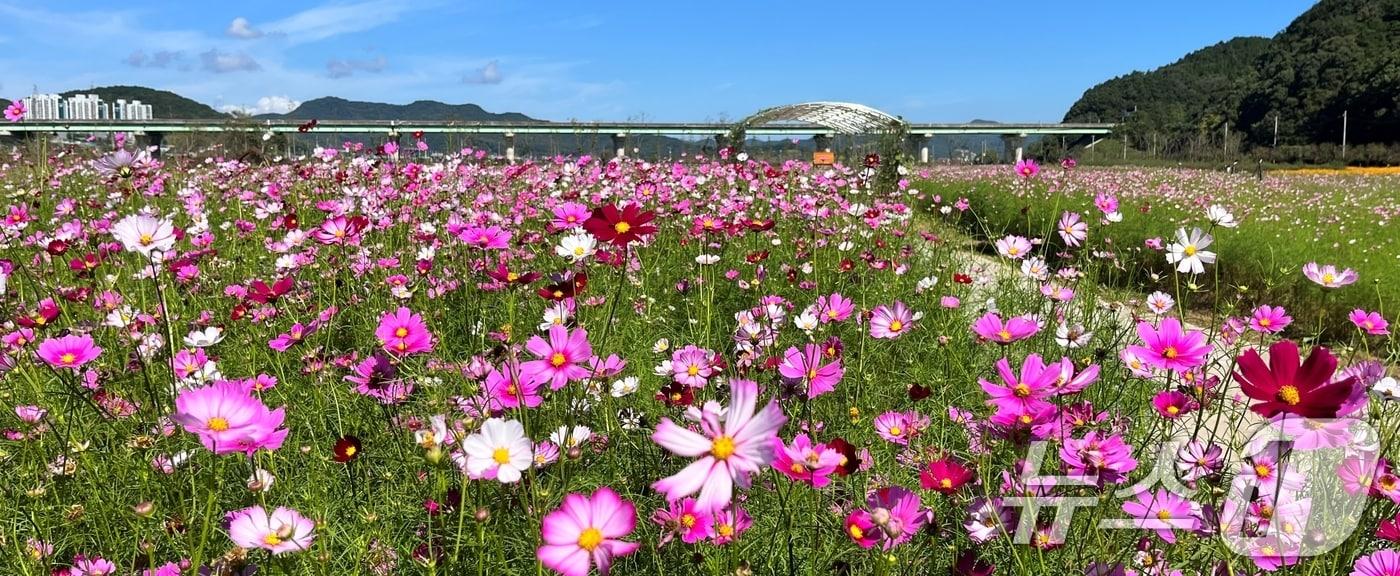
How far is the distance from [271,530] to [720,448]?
59cm

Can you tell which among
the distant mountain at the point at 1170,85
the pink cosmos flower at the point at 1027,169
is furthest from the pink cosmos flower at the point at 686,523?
the distant mountain at the point at 1170,85

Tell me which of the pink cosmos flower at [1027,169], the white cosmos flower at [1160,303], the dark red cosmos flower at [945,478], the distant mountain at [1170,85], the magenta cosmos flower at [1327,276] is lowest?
the dark red cosmos flower at [945,478]

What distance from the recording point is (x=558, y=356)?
98 centimetres

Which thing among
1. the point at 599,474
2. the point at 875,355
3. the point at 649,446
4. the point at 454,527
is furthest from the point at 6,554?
the point at 875,355

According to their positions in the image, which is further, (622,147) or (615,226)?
(622,147)

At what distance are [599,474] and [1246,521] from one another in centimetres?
101

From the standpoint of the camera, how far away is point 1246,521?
837 millimetres

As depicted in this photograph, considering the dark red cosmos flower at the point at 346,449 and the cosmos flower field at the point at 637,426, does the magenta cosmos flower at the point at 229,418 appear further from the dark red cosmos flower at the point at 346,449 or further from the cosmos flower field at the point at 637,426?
the dark red cosmos flower at the point at 346,449

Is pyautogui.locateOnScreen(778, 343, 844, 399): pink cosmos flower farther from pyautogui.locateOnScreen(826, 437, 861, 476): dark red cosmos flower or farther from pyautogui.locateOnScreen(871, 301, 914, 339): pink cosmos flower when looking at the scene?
pyautogui.locateOnScreen(871, 301, 914, 339): pink cosmos flower

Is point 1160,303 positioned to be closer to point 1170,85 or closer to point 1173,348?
point 1173,348

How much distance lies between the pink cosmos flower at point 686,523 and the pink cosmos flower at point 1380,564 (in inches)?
25.8

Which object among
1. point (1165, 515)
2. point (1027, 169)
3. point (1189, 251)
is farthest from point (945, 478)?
point (1027, 169)

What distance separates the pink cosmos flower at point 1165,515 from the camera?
0.84 m

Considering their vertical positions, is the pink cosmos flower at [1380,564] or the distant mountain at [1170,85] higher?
the distant mountain at [1170,85]
